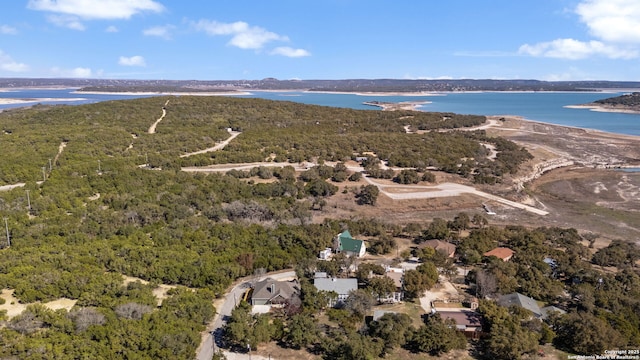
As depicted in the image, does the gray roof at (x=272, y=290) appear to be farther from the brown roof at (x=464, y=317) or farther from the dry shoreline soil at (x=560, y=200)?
the dry shoreline soil at (x=560, y=200)

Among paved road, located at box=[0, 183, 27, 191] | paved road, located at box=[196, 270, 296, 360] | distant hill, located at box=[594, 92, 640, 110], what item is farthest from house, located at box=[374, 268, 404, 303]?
distant hill, located at box=[594, 92, 640, 110]

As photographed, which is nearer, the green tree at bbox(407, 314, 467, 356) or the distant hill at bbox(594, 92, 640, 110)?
the green tree at bbox(407, 314, 467, 356)

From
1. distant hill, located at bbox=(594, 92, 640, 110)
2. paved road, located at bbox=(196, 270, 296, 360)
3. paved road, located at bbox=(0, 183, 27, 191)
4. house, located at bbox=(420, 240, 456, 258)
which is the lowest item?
paved road, located at bbox=(196, 270, 296, 360)

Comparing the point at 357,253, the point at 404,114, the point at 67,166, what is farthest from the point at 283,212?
the point at 404,114

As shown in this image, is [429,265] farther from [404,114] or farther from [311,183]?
[404,114]

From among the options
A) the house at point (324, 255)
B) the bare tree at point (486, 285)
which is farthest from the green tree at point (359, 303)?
the house at point (324, 255)

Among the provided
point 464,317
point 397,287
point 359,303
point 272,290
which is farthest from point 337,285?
point 464,317

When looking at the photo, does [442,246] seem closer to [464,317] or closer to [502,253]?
[502,253]

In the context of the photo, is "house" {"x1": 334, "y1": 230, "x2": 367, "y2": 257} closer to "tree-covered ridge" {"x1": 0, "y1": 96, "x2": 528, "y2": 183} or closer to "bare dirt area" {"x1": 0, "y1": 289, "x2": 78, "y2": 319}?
"bare dirt area" {"x1": 0, "y1": 289, "x2": 78, "y2": 319}
